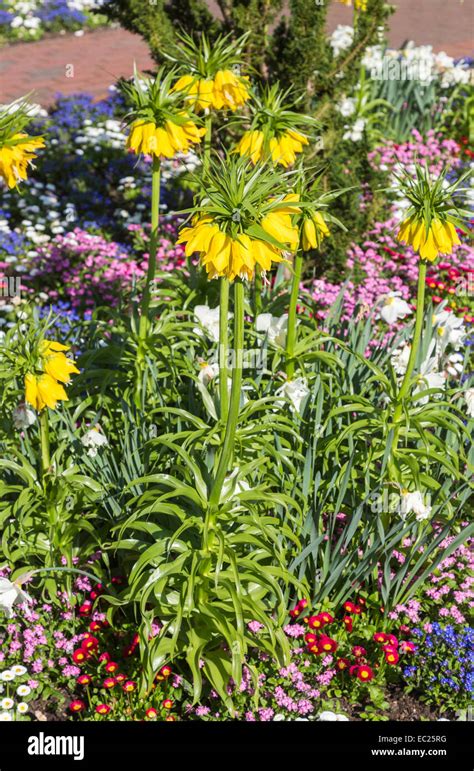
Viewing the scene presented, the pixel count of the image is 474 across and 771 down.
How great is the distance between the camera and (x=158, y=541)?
2676 mm

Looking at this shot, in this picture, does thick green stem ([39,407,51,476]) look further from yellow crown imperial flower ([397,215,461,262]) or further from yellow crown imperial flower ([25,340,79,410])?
yellow crown imperial flower ([397,215,461,262])

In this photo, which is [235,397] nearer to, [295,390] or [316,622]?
[295,390]

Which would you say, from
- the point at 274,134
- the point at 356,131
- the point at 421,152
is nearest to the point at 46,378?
the point at 274,134

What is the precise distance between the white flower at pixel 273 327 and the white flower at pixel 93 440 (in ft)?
2.34

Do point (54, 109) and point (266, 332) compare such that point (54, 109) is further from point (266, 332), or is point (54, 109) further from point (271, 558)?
point (271, 558)

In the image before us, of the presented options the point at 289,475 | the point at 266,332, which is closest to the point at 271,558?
the point at 289,475

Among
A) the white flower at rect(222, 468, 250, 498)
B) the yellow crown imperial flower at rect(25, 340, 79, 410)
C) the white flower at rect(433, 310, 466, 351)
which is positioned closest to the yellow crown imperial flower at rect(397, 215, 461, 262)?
the white flower at rect(222, 468, 250, 498)

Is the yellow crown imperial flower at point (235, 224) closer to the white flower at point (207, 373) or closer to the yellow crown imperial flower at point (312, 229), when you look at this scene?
the yellow crown imperial flower at point (312, 229)

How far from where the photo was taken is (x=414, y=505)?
2842 millimetres

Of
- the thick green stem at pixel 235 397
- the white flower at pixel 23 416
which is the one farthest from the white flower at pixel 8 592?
the thick green stem at pixel 235 397

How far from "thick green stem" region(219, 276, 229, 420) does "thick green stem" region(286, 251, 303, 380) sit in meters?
0.52

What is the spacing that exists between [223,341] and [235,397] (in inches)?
6.2

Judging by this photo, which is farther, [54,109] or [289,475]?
[54,109]

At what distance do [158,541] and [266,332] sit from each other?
0.93m
